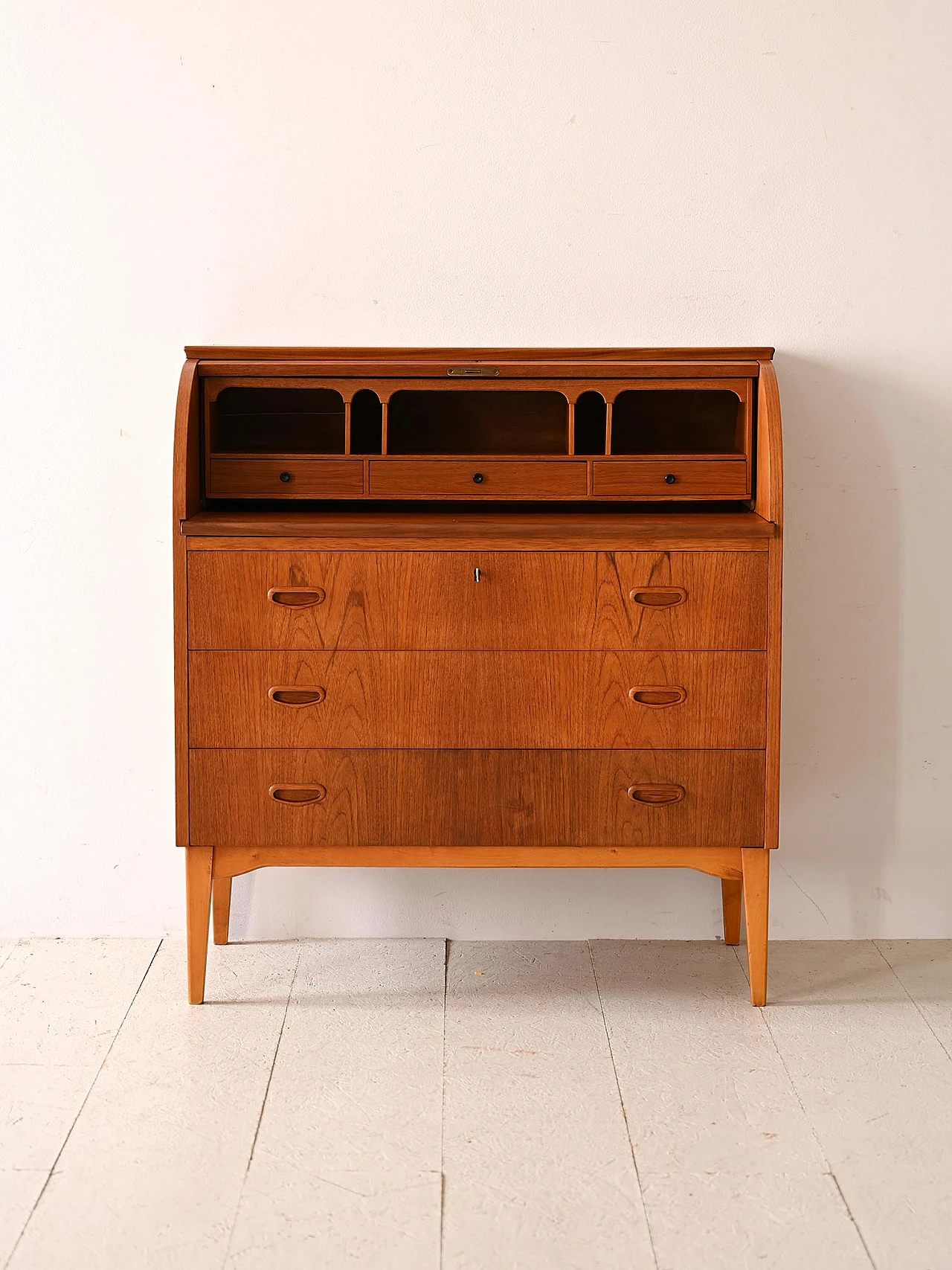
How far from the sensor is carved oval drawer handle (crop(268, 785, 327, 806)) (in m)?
2.31

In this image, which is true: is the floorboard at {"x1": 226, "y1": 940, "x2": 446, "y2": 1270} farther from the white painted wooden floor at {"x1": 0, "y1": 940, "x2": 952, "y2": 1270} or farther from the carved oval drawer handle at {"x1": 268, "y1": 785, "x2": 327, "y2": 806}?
the carved oval drawer handle at {"x1": 268, "y1": 785, "x2": 327, "y2": 806}

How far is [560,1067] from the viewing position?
2.15 meters

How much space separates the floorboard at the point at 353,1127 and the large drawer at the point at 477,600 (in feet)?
2.41

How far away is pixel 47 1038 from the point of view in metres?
2.25

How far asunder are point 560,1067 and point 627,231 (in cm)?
170

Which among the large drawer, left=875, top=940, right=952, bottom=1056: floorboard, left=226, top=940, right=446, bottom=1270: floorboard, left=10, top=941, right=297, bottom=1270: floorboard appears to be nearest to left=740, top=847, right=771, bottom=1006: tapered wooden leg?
left=875, top=940, right=952, bottom=1056: floorboard

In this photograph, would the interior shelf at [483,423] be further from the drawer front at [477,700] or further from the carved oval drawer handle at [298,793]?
the carved oval drawer handle at [298,793]

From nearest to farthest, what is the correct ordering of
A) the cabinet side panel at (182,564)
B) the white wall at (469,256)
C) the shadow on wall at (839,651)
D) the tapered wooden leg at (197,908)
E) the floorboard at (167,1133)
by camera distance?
the floorboard at (167,1133) < the cabinet side panel at (182,564) < the tapered wooden leg at (197,908) < the white wall at (469,256) < the shadow on wall at (839,651)

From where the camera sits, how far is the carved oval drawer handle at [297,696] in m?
2.28

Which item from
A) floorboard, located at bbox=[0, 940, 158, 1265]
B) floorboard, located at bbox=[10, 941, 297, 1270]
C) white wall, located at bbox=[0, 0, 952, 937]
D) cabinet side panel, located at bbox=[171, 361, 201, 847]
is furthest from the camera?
white wall, located at bbox=[0, 0, 952, 937]

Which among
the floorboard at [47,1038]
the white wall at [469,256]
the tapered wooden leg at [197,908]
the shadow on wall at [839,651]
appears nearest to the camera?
the floorboard at [47,1038]

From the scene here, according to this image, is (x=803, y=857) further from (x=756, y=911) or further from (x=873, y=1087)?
(x=873, y=1087)

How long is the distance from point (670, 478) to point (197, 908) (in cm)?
128

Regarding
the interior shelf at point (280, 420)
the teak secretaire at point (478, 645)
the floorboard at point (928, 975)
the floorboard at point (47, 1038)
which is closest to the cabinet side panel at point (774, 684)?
the teak secretaire at point (478, 645)
